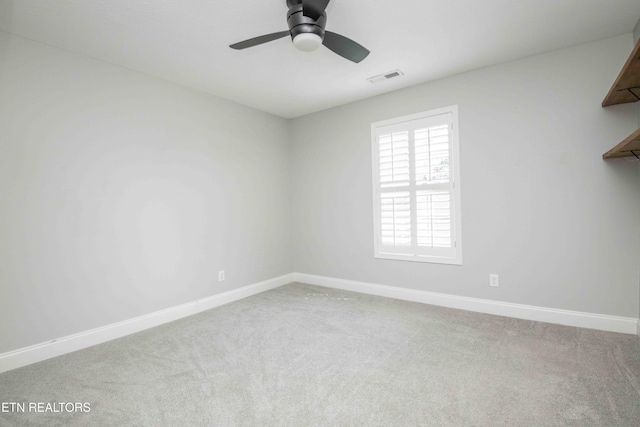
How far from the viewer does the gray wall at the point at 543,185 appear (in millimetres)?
2650

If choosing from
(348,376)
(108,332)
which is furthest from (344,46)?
(108,332)

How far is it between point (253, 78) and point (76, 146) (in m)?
1.76

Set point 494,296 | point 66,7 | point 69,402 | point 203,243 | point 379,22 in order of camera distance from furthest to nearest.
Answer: point 203,243, point 494,296, point 379,22, point 66,7, point 69,402

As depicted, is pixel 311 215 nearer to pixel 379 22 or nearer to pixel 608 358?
pixel 379 22

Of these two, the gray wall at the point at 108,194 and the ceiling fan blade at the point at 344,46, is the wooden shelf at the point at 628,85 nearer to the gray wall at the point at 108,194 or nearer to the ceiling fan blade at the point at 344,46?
the ceiling fan blade at the point at 344,46

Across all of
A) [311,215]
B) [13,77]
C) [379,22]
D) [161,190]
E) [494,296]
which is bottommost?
[494,296]

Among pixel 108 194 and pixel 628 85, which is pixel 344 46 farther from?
pixel 108 194

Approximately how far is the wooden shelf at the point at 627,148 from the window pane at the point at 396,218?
1788mm

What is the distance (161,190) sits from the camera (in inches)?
129

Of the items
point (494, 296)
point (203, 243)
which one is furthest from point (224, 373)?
point (494, 296)

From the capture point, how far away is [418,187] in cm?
362

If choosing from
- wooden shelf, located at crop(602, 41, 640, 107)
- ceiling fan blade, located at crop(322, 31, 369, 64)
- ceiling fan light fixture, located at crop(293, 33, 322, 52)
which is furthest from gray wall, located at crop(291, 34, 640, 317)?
ceiling fan light fixture, located at crop(293, 33, 322, 52)

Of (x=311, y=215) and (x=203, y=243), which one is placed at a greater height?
(x=311, y=215)

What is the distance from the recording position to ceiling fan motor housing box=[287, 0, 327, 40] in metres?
1.93
